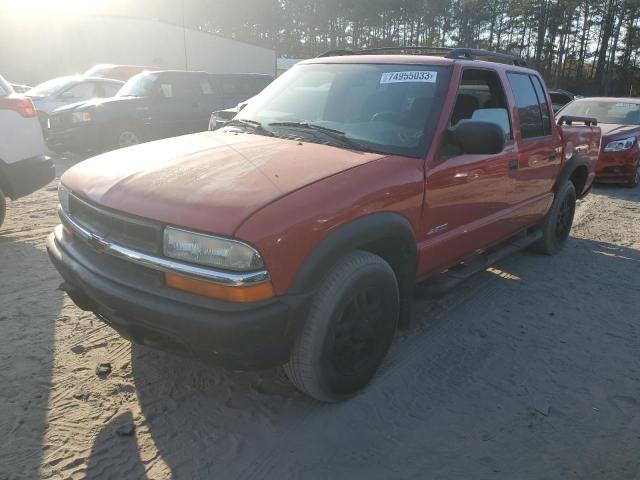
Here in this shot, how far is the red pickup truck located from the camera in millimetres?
2188

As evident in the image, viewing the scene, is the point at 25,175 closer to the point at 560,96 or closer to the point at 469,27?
the point at 560,96

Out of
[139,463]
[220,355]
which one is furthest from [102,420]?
[220,355]

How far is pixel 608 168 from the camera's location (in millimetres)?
9094

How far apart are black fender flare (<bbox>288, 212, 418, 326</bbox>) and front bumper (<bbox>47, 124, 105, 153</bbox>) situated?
29.1 ft

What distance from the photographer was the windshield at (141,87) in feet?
35.2

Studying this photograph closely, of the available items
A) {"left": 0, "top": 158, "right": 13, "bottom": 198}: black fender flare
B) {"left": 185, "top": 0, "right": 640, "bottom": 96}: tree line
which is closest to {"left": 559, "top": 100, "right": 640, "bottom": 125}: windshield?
{"left": 0, "top": 158, "right": 13, "bottom": 198}: black fender flare

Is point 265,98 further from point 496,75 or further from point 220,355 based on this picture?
point 220,355

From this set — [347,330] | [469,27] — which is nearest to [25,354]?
[347,330]

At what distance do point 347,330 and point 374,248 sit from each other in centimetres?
48

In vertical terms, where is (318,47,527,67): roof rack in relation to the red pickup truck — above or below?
above

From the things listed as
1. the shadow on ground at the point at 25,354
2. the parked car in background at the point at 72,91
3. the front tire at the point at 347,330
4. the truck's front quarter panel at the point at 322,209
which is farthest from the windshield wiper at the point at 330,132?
the parked car in background at the point at 72,91

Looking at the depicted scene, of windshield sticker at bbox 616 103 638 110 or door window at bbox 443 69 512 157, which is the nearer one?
door window at bbox 443 69 512 157

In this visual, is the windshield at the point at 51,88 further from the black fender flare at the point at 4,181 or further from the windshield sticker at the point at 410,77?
the windshield sticker at the point at 410,77

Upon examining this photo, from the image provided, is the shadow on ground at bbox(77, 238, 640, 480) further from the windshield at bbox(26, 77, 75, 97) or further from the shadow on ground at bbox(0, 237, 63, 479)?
the windshield at bbox(26, 77, 75, 97)
